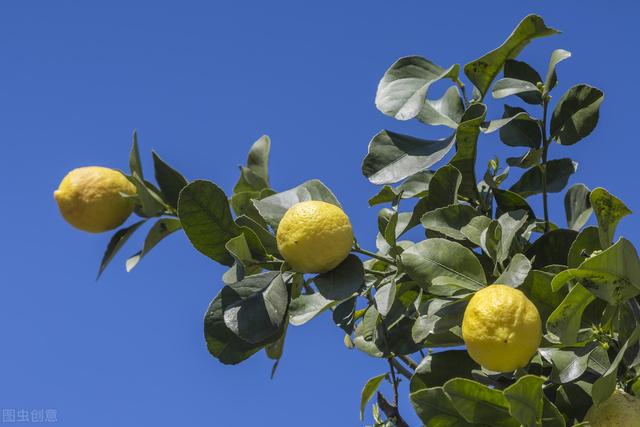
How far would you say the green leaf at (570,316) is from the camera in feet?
3.89

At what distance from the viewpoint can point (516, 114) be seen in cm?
146

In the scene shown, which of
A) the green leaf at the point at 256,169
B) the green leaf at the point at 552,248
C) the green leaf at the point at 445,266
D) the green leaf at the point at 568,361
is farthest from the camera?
the green leaf at the point at 256,169

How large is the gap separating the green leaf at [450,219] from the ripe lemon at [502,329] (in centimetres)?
20

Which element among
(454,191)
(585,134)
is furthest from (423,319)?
(585,134)

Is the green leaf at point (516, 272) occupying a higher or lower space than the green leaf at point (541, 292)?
higher

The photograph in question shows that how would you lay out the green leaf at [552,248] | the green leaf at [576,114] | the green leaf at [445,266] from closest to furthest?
the green leaf at [445,266] < the green leaf at [552,248] < the green leaf at [576,114]

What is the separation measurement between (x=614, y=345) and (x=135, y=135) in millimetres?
852

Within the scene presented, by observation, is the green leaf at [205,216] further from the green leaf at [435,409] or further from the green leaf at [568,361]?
the green leaf at [568,361]

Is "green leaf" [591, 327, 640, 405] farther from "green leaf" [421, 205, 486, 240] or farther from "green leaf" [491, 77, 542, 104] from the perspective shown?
"green leaf" [491, 77, 542, 104]

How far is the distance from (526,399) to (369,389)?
1.66 feet

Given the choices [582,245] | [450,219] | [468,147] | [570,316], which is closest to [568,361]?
[570,316]

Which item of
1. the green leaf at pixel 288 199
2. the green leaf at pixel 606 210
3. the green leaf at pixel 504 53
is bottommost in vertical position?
the green leaf at pixel 606 210

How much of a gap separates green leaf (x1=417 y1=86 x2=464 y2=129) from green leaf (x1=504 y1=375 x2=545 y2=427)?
0.55 m

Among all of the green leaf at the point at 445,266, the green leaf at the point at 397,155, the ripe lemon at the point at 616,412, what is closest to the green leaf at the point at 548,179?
the green leaf at the point at 397,155
